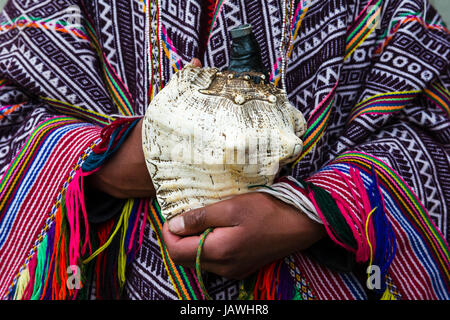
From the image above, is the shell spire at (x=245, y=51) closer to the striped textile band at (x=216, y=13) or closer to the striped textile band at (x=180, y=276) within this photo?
the striped textile band at (x=216, y=13)

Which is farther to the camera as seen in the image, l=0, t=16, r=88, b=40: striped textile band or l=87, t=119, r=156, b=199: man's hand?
l=0, t=16, r=88, b=40: striped textile band

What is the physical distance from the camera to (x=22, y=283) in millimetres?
758

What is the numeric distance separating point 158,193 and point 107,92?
1.16 feet

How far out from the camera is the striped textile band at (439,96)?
0.82 m

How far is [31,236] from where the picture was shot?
0.79m

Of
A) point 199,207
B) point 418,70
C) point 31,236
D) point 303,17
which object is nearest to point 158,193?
point 199,207

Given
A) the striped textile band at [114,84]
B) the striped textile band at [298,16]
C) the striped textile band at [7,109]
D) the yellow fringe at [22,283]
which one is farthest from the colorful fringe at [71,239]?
the striped textile band at [298,16]

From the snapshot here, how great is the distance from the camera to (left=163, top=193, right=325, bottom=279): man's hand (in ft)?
2.05

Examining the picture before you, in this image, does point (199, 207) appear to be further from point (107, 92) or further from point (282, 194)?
point (107, 92)

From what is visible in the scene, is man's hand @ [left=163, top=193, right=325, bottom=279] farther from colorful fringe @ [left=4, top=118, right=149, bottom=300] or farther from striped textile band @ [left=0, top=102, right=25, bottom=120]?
striped textile band @ [left=0, top=102, right=25, bottom=120]

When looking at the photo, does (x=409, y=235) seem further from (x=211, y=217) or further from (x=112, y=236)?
(x=112, y=236)

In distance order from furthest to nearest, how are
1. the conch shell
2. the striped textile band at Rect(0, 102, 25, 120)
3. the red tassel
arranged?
the striped textile band at Rect(0, 102, 25, 120) → the red tassel → the conch shell

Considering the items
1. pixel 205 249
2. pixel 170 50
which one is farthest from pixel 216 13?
pixel 205 249

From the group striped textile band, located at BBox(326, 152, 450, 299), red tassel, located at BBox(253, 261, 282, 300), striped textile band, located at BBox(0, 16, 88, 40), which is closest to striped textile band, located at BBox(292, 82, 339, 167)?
striped textile band, located at BBox(326, 152, 450, 299)
